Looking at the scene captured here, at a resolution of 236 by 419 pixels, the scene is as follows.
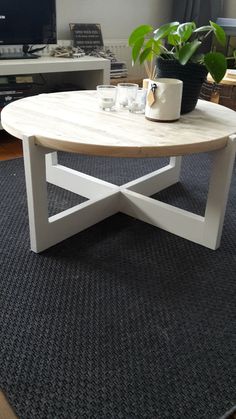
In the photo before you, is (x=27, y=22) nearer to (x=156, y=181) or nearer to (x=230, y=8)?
(x=156, y=181)

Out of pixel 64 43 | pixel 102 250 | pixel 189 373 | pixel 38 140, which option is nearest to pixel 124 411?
pixel 189 373

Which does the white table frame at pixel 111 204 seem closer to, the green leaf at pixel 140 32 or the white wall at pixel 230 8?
the green leaf at pixel 140 32

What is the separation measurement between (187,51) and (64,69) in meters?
1.38

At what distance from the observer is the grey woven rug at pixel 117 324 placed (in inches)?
34.3

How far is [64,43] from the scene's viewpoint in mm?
2891

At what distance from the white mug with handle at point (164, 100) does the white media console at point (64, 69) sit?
1.28 metres

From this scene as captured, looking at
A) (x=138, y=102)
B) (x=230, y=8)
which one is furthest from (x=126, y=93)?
(x=230, y=8)

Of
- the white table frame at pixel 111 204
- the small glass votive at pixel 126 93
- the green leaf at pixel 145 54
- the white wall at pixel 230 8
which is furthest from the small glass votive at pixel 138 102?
the white wall at pixel 230 8

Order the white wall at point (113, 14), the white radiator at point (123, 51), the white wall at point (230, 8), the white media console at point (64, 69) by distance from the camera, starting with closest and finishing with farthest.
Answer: the white media console at point (64, 69)
the white wall at point (113, 14)
the white radiator at point (123, 51)
the white wall at point (230, 8)

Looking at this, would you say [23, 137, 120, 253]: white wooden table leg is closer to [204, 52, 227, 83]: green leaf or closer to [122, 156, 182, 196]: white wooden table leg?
[122, 156, 182, 196]: white wooden table leg

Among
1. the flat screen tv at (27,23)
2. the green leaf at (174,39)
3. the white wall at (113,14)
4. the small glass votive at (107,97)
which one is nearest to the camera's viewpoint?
the green leaf at (174,39)

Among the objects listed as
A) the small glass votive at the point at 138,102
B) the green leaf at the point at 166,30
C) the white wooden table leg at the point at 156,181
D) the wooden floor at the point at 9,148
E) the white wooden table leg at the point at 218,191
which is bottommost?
the wooden floor at the point at 9,148

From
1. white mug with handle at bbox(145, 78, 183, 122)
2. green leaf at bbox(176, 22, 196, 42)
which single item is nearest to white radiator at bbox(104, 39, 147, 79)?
green leaf at bbox(176, 22, 196, 42)

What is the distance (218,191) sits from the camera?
1.34m
